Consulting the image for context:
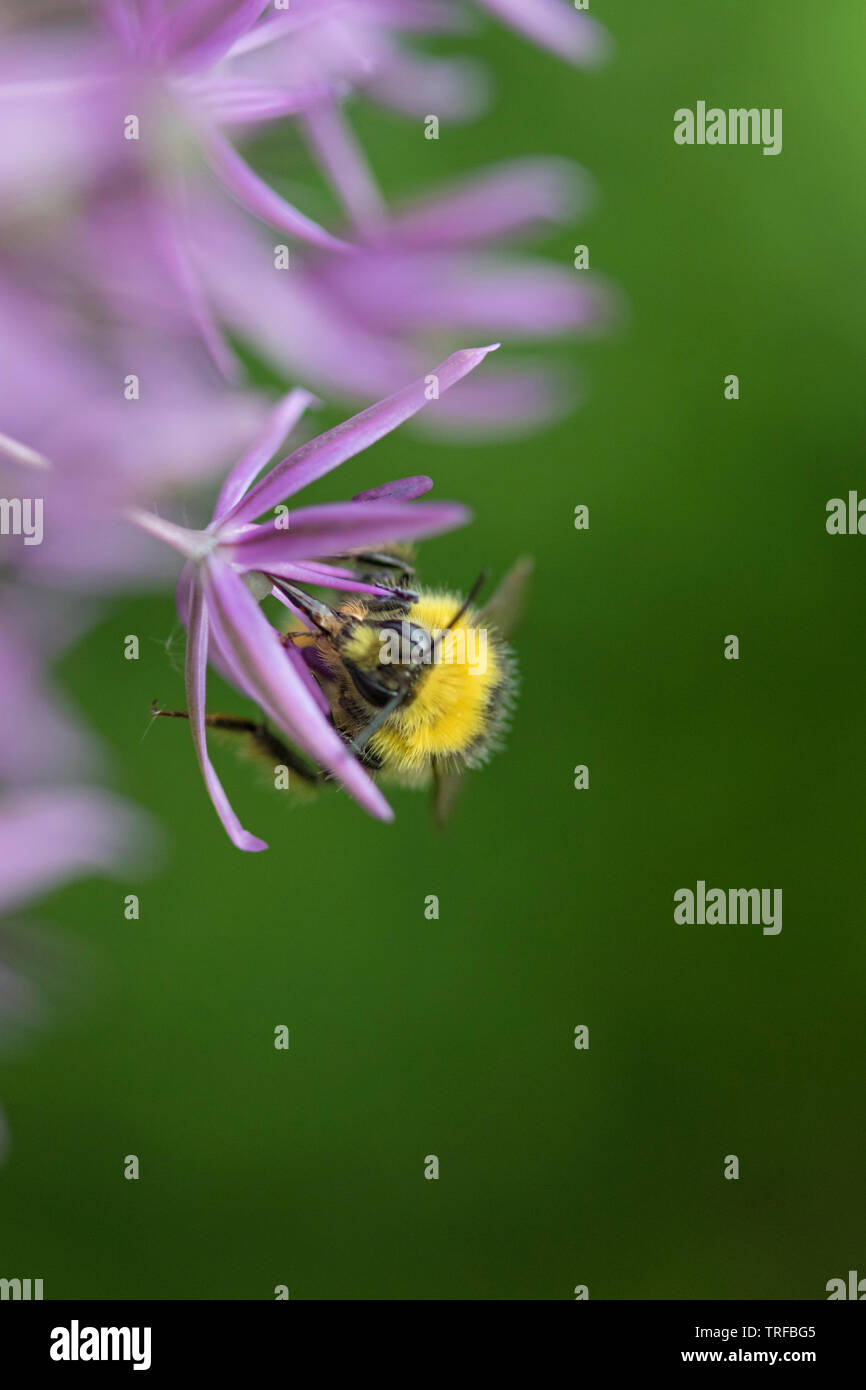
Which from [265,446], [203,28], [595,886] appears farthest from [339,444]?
[595,886]

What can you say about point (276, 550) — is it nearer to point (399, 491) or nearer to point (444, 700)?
point (399, 491)

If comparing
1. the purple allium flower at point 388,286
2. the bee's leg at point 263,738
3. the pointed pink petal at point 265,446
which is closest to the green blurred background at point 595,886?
the purple allium flower at point 388,286

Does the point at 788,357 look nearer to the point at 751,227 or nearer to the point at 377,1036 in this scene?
the point at 751,227

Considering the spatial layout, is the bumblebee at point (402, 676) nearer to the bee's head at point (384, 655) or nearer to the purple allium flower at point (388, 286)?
the bee's head at point (384, 655)

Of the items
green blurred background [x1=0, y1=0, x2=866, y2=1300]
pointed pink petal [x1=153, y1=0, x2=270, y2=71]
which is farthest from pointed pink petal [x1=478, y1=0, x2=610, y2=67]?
green blurred background [x1=0, y1=0, x2=866, y2=1300]

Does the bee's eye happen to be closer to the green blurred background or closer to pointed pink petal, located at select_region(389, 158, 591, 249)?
pointed pink petal, located at select_region(389, 158, 591, 249)

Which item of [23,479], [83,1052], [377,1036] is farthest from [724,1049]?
[23,479]

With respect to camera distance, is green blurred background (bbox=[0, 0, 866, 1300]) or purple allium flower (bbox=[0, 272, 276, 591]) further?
green blurred background (bbox=[0, 0, 866, 1300])
